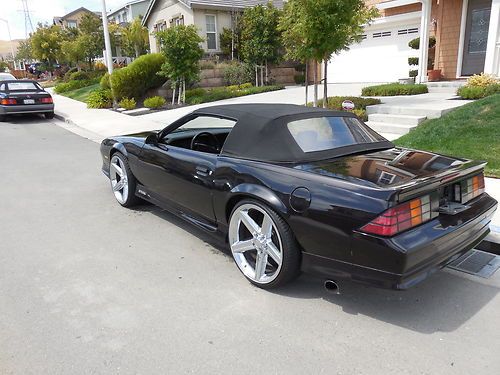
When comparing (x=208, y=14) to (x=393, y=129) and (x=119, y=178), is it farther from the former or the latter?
(x=119, y=178)

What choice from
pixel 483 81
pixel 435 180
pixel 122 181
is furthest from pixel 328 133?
pixel 483 81

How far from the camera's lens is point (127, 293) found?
3.33m

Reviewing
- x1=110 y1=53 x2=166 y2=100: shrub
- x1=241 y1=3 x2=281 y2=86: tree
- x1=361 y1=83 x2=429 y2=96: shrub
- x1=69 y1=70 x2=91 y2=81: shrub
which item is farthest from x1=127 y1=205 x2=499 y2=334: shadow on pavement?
x1=69 y1=70 x2=91 y2=81: shrub

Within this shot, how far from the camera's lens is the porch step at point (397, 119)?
30.3 feet

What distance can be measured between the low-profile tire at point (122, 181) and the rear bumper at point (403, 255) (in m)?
2.83

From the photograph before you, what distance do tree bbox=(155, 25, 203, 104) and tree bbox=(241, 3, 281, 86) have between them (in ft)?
15.9

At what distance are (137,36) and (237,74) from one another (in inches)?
616

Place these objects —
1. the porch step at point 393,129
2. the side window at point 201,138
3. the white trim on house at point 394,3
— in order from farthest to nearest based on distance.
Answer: the white trim on house at point 394,3 → the porch step at point 393,129 → the side window at point 201,138

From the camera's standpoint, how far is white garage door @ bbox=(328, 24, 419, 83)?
59.1ft

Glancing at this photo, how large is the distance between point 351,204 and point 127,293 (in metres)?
1.87

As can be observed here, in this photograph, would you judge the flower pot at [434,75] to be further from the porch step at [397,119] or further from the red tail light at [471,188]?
the red tail light at [471,188]

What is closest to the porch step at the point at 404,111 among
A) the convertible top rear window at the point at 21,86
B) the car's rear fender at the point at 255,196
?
the car's rear fender at the point at 255,196

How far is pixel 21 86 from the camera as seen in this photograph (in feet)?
49.7

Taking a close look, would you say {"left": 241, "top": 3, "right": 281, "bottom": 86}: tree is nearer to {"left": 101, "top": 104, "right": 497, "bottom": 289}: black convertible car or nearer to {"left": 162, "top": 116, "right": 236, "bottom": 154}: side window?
{"left": 162, "top": 116, "right": 236, "bottom": 154}: side window
